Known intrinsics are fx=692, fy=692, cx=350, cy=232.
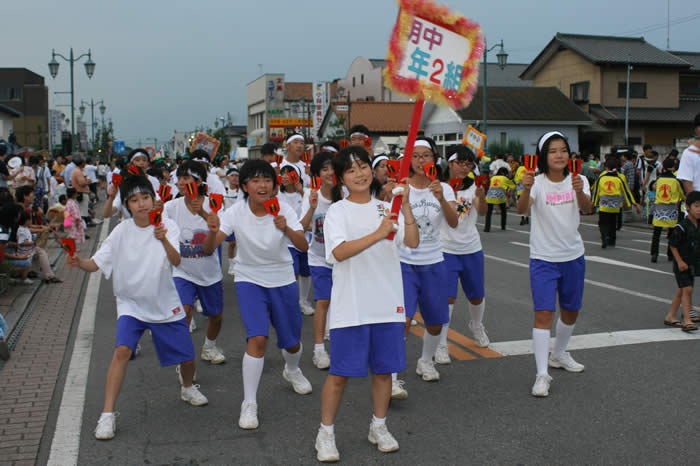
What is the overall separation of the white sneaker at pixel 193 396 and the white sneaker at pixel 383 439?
1477 mm

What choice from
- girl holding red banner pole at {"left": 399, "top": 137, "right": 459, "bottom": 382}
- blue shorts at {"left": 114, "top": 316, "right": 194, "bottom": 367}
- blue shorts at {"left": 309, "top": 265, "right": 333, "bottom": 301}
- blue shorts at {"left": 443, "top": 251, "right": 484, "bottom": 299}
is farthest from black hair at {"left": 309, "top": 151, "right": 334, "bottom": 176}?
blue shorts at {"left": 114, "top": 316, "right": 194, "bottom": 367}

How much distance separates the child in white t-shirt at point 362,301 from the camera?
4039mm

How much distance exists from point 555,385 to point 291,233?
7.76 feet

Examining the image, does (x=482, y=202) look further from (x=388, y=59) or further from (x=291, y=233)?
(x=388, y=59)

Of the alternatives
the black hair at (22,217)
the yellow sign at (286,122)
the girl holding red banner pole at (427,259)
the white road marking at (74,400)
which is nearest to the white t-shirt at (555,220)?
the girl holding red banner pole at (427,259)

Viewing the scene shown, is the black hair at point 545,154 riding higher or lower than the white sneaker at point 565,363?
higher

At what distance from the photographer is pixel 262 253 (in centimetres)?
492

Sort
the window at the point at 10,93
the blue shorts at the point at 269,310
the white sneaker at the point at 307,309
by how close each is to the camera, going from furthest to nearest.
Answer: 1. the window at the point at 10,93
2. the white sneaker at the point at 307,309
3. the blue shorts at the point at 269,310

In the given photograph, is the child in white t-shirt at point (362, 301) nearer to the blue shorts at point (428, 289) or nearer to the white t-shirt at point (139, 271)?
the blue shorts at point (428, 289)

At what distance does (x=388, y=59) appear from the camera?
384 centimetres

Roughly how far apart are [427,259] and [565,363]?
1.53 meters

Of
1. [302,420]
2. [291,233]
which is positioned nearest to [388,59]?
[291,233]

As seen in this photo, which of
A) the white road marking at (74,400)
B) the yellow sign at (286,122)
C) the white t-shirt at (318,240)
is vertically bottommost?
the white road marking at (74,400)

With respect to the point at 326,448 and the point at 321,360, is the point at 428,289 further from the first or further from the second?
the point at 326,448
